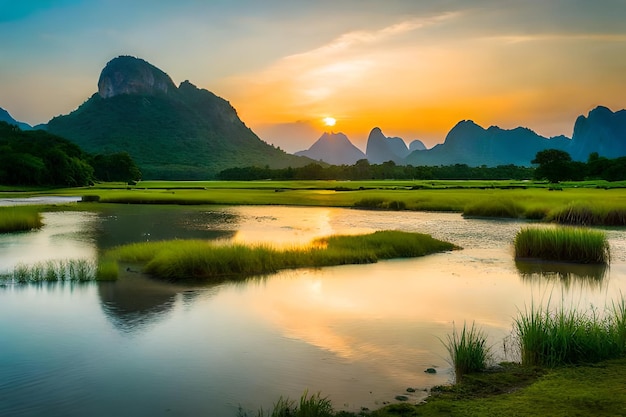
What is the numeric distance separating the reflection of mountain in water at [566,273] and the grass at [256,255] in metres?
5.83

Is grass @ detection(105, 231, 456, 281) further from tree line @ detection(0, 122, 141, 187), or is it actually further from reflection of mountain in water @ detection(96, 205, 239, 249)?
tree line @ detection(0, 122, 141, 187)

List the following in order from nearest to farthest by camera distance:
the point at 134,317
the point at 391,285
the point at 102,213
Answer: the point at 134,317 → the point at 391,285 → the point at 102,213

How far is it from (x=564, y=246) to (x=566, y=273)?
3650mm

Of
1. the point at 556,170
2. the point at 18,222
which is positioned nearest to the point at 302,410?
the point at 18,222

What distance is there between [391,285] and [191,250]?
9.06 metres

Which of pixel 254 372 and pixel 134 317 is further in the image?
pixel 134 317

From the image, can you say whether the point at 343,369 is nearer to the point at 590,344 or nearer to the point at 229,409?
the point at 229,409

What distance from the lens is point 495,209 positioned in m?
51.7

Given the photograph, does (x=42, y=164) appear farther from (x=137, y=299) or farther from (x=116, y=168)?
(x=137, y=299)

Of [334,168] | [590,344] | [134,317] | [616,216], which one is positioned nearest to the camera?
[590,344]

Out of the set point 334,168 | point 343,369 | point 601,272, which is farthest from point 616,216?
point 334,168

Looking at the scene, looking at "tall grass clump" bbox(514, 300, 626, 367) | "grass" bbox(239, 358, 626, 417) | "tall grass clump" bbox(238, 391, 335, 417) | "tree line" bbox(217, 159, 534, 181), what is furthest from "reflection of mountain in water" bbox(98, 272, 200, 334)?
"tree line" bbox(217, 159, 534, 181)

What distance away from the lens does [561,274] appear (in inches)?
883

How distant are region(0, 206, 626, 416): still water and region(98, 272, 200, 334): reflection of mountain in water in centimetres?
7
